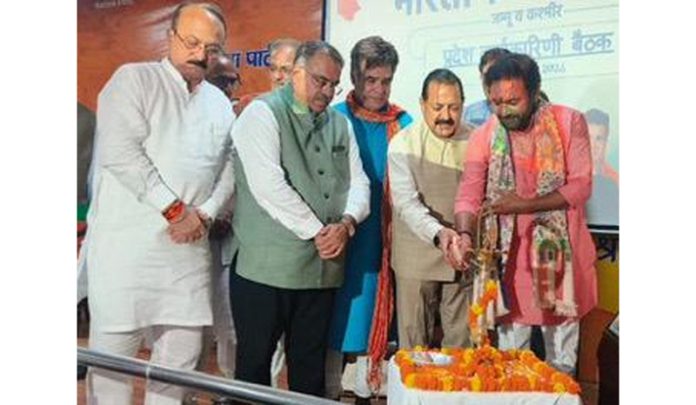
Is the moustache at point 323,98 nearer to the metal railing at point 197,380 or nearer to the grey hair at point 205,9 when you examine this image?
the grey hair at point 205,9

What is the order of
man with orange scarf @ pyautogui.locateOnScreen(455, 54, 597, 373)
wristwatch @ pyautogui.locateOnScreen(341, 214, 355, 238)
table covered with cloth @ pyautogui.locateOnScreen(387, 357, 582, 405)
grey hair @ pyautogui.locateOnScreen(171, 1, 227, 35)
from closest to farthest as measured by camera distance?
table covered with cloth @ pyautogui.locateOnScreen(387, 357, 582, 405) → man with orange scarf @ pyautogui.locateOnScreen(455, 54, 597, 373) → wristwatch @ pyautogui.locateOnScreen(341, 214, 355, 238) → grey hair @ pyautogui.locateOnScreen(171, 1, 227, 35)

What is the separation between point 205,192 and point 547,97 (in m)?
1.15

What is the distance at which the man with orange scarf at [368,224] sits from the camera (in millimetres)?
3055

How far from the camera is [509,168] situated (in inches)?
114

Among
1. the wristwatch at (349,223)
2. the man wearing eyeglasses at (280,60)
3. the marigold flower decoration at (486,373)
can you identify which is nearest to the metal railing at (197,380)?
the man wearing eyeglasses at (280,60)

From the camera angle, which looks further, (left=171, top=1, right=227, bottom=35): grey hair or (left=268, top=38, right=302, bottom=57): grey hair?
(left=171, top=1, right=227, bottom=35): grey hair

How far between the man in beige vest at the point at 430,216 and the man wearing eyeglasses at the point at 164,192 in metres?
0.60

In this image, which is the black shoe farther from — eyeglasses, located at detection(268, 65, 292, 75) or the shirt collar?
eyeglasses, located at detection(268, 65, 292, 75)

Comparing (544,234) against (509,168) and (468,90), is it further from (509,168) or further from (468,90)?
(468,90)

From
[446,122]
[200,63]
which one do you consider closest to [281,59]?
[200,63]

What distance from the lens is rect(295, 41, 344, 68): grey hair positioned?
310cm

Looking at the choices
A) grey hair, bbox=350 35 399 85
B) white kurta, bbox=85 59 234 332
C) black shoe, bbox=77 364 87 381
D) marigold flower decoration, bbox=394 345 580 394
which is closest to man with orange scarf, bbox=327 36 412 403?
grey hair, bbox=350 35 399 85

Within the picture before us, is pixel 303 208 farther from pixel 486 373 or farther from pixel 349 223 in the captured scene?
pixel 486 373
